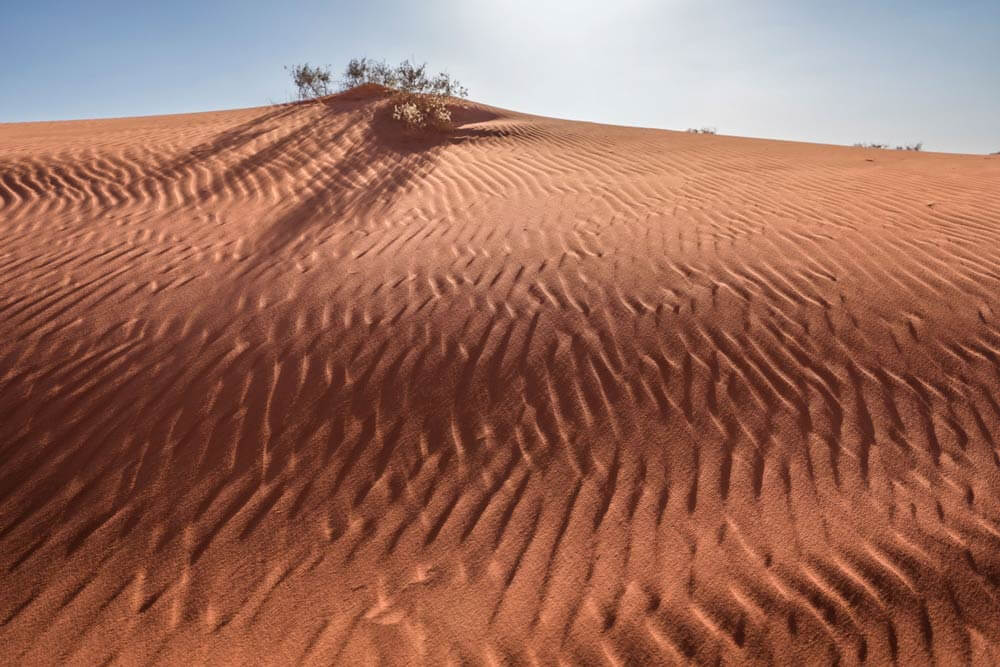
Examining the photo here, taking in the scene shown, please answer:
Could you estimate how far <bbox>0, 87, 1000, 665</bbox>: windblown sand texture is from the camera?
2635mm

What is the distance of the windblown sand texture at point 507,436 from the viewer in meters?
2.63

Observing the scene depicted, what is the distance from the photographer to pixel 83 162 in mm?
8445

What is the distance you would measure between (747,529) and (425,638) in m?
1.57

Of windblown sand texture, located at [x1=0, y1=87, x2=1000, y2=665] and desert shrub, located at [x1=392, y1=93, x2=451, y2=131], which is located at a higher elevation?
desert shrub, located at [x1=392, y1=93, x2=451, y2=131]

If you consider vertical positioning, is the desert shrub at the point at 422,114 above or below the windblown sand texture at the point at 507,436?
above

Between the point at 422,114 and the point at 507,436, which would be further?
the point at 422,114

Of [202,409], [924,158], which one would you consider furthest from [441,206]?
[924,158]

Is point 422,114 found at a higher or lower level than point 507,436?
higher

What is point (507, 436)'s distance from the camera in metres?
3.58

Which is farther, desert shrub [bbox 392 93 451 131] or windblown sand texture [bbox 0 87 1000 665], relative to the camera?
desert shrub [bbox 392 93 451 131]

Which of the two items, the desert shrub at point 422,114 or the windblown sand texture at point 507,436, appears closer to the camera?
the windblown sand texture at point 507,436

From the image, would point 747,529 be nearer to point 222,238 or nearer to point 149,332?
point 149,332

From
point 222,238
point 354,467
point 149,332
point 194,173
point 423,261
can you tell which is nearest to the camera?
point 354,467

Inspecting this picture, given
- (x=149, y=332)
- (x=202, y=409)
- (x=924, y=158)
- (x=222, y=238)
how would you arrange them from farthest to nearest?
(x=924, y=158)
(x=222, y=238)
(x=149, y=332)
(x=202, y=409)
